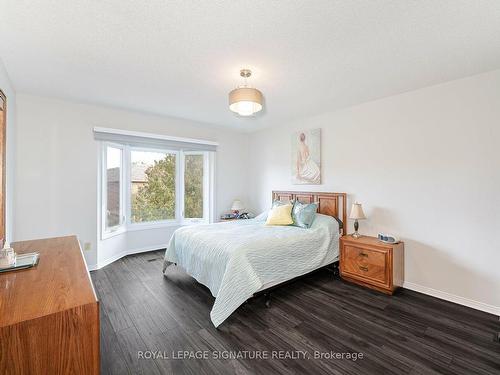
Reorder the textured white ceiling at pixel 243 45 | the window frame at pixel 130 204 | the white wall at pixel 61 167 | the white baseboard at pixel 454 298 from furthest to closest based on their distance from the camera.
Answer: the window frame at pixel 130 204, the white wall at pixel 61 167, the white baseboard at pixel 454 298, the textured white ceiling at pixel 243 45

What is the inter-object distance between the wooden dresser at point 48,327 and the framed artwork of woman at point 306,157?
3.44 metres

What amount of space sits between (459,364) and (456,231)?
1.42 metres

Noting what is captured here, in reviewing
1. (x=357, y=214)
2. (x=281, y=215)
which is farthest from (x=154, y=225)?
(x=357, y=214)

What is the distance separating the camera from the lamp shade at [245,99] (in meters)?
2.18

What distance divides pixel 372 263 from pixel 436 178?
4.03 ft

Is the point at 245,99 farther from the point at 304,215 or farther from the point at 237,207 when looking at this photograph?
the point at 237,207

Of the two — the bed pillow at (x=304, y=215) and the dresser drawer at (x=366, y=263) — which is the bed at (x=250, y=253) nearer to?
the bed pillow at (x=304, y=215)

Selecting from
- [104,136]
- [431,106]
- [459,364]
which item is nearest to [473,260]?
[459,364]

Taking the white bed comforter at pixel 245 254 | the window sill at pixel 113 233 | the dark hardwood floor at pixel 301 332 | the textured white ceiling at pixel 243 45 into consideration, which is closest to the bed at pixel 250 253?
the white bed comforter at pixel 245 254

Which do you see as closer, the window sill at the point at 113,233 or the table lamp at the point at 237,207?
the window sill at the point at 113,233

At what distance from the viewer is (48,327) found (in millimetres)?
903

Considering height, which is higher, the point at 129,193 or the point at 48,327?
the point at 129,193

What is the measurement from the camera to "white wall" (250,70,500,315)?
96.1 inches

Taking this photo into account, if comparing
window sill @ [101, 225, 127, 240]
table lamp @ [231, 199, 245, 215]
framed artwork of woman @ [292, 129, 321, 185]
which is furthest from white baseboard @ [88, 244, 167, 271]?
framed artwork of woman @ [292, 129, 321, 185]
